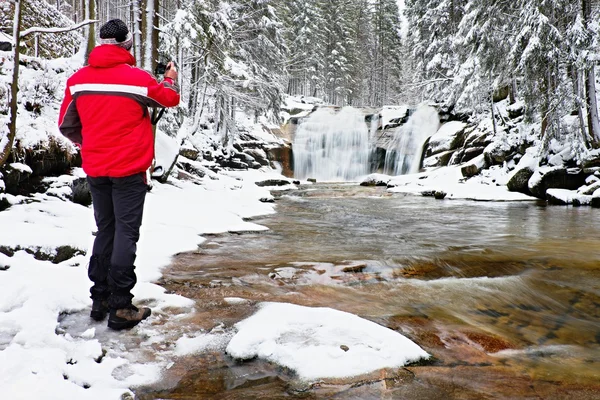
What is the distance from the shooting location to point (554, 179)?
13.8m

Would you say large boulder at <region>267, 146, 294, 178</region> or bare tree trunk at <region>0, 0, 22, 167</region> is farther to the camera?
large boulder at <region>267, 146, 294, 178</region>

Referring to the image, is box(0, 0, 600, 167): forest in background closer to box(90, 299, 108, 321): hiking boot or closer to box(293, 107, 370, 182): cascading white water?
box(90, 299, 108, 321): hiking boot

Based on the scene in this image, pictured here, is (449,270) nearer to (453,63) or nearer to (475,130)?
(475,130)

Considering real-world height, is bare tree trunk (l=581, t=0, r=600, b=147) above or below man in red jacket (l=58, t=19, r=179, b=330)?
above

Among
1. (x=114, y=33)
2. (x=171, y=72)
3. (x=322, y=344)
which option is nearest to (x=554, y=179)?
(x=322, y=344)

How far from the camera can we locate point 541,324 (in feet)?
10.7

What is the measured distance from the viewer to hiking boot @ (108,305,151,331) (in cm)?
268

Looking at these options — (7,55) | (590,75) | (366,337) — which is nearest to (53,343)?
(366,337)

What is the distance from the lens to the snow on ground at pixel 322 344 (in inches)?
88.8

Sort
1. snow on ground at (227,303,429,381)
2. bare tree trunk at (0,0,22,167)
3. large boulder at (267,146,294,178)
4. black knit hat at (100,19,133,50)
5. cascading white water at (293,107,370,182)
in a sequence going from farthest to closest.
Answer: cascading white water at (293,107,370,182), large boulder at (267,146,294,178), bare tree trunk at (0,0,22,167), black knit hat at (100,19,133,50), snow on ground at (227,303,429,381)

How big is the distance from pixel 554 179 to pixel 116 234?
15.0m

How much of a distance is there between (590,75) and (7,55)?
16451mm

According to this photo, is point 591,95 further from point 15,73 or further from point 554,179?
point 15,73

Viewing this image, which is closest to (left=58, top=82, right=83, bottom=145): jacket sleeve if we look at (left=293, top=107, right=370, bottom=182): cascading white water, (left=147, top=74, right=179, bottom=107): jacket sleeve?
(left=147, top=74, right=179, bottom=107): jacket sleeve
